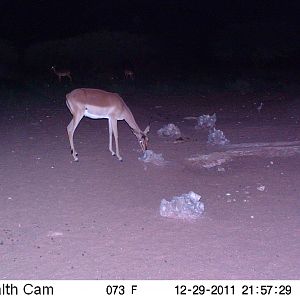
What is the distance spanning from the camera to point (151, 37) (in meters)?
37.8

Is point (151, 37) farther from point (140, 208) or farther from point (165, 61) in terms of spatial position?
point (140, 208)

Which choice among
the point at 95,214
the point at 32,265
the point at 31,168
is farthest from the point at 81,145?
the point at 32,265

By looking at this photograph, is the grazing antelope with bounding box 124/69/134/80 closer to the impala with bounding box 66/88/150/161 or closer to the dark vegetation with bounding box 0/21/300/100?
the dark vegetation with bounding box 0/21/300/100

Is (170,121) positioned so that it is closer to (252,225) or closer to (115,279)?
(252,225)

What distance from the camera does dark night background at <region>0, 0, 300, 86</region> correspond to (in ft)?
96.6

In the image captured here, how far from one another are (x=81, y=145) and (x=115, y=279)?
Answer: 20.9ft

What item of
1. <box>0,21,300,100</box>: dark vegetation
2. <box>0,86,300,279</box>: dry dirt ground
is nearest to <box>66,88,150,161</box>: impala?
<box>0,86,300,279</box>: dry dirt ground

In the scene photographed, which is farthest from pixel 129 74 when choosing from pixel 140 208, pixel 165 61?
pixel 140 208

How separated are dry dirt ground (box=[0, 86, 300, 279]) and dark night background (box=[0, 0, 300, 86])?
13.5 meters

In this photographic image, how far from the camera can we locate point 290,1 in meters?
42.7

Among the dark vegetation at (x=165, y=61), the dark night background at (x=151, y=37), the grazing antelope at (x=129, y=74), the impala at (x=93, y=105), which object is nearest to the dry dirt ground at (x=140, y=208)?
the impala at (x=93, y=105)

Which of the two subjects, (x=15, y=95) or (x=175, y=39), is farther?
(x=175, y=39)

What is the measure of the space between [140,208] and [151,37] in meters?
31.1

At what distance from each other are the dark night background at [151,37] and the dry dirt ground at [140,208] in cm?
1351
